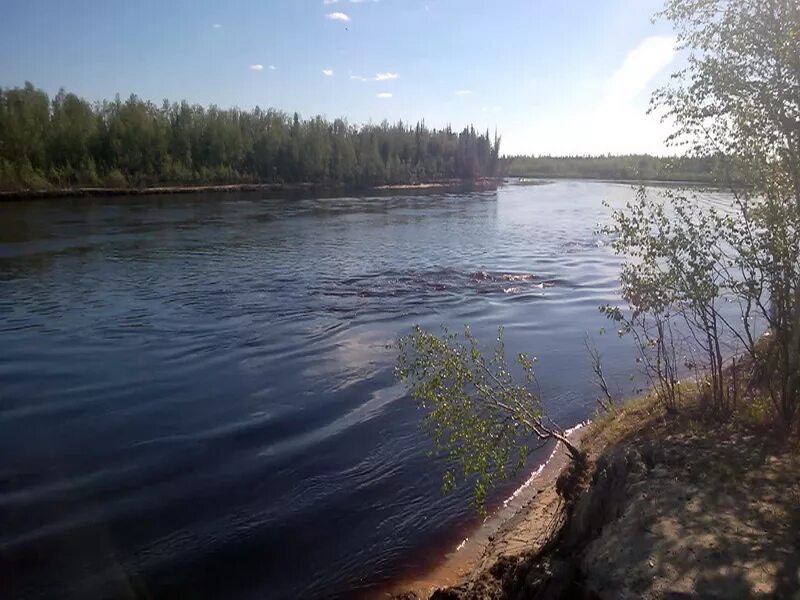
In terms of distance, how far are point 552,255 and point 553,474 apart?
84.9ft

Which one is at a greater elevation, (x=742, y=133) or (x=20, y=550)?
(x=742, y=133)

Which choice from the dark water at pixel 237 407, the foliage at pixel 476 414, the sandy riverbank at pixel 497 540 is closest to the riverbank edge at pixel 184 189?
the dark water at pixel 237 407

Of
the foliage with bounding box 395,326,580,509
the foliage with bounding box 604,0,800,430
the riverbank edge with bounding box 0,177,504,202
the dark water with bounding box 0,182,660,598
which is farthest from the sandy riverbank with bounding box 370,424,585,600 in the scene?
the riverbank edge with bounding box 0,177,504,202

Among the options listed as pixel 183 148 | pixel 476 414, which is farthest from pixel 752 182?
pixel 183 148

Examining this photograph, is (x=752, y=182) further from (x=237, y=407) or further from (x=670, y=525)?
(x=237, y=407)

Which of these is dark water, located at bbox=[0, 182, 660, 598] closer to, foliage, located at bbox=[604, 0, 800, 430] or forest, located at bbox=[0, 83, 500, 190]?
foliage, located at bbox=[604, 0, 800, 430]

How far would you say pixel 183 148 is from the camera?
343 feet

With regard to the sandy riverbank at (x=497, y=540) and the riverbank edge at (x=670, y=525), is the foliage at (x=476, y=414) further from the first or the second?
the riverbank edge at (x=670, y=525)

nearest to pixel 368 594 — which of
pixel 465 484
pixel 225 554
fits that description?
pixel 225 554

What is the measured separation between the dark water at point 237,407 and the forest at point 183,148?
60808 mm

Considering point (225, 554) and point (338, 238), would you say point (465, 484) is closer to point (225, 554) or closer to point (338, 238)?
point (225, 554)

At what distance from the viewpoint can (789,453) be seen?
6.93 metres

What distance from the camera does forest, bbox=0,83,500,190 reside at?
8531cm

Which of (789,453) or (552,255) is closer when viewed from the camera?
(789,453)
